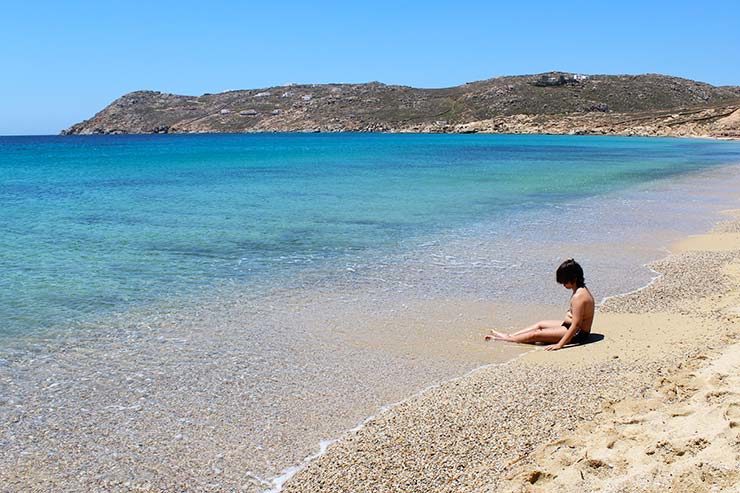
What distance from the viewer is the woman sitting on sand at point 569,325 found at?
8312mm

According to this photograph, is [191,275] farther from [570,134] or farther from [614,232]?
[570,134]

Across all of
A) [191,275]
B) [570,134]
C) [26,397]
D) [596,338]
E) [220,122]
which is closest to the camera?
[26,397]

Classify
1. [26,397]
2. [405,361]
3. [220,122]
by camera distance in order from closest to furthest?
1. [26,397]
2. [405,361]
3. [220,122]

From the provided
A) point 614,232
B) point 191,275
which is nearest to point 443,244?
point 614,232

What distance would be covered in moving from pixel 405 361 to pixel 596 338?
2485mm

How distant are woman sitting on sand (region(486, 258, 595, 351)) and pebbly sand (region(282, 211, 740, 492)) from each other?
22 centimetres

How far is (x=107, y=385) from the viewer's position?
23.7 feet

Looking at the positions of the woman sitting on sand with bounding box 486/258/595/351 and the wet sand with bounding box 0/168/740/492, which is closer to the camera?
the wet sand with bounding box 0/168/740/492

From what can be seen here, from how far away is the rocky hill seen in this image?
110 metres

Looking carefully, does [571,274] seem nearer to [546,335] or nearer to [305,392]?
[546,335]

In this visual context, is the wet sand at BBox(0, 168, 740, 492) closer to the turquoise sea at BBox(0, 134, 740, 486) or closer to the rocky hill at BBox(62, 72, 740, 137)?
the turquoise sea at BBox(0, 134, 740, 486)

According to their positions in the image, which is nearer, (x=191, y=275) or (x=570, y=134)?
(x=191, y=275)

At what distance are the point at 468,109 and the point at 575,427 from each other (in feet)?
453

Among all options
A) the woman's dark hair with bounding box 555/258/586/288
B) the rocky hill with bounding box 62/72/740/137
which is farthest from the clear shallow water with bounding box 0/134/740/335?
the rocky hill with bounding box 62/72/740/137
